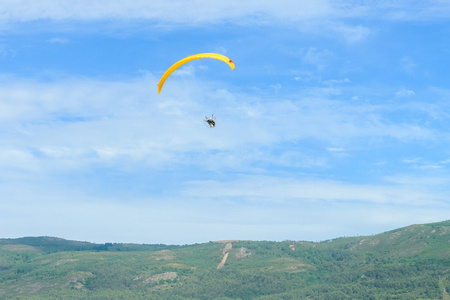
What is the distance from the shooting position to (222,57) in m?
129

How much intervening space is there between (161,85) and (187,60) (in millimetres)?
10441

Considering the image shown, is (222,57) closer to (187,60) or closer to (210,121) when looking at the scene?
(187,60)

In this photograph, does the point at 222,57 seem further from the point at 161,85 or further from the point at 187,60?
the point at 161,85

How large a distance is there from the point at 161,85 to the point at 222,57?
767 inches

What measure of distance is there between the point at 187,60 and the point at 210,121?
18299 millimetres

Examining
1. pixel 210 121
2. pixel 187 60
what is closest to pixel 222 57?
pixel 187 60

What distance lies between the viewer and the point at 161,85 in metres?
135

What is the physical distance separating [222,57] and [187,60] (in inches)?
398

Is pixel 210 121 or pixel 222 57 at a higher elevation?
pixel 222 57

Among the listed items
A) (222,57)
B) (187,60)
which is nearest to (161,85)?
(187,60)

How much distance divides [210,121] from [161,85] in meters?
17.1

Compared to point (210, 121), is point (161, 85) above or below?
above

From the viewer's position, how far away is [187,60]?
132m
